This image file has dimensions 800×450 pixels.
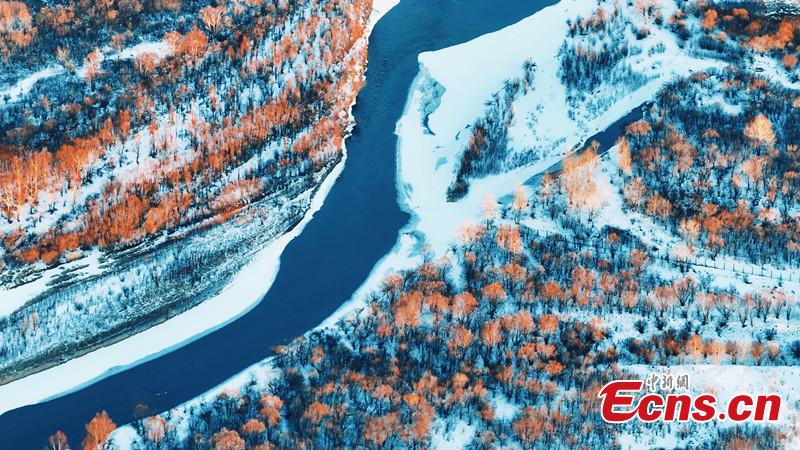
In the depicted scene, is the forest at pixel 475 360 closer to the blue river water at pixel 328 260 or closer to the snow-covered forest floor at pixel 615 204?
the snow-covered forest floor at pixel 615 204

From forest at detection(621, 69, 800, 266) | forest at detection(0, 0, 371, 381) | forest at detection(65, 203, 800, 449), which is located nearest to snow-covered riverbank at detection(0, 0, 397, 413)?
forest at detection(0, 0, 371, 381)

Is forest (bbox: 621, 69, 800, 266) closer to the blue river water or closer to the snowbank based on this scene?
the blue river water

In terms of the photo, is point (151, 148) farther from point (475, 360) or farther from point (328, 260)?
point (475, 360)

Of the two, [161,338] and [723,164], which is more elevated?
[723,164]

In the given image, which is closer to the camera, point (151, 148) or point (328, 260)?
point (328, 260)

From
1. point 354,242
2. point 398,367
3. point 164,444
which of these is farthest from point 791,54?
point 164,444

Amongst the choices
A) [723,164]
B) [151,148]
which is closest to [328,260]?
[151,148]

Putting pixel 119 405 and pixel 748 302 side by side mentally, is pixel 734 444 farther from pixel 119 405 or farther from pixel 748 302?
pixel 119 405

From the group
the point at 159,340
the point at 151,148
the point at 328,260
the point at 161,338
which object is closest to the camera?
the point at 159,340
